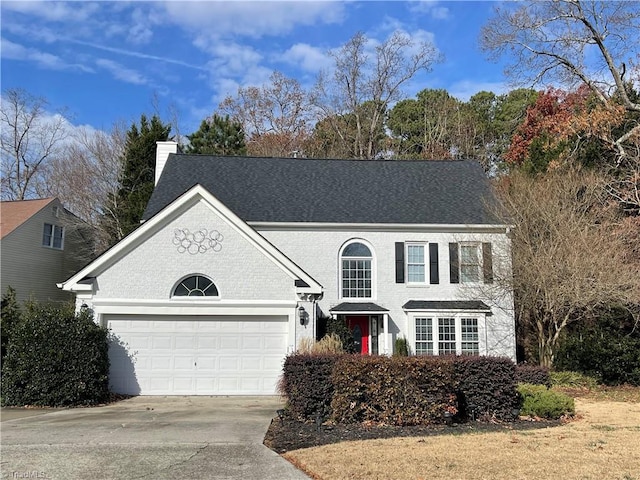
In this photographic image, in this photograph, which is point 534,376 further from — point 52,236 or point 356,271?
point 52,236

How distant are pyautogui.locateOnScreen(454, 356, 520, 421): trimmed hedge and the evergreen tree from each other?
81.0ft

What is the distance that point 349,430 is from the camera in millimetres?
10766

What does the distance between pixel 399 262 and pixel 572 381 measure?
6808 millimetres

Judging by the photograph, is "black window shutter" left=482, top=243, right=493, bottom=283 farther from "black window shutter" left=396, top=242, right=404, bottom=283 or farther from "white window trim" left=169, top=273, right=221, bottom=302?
"white window trim" left=169, top=273, right=221, bottom=302

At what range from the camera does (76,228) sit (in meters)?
29.2

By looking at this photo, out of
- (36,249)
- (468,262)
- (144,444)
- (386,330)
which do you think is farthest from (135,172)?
(144,444)

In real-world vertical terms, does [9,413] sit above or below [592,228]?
below

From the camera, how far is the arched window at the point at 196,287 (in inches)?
636

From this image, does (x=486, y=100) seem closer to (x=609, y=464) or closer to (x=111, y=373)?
(x=111, y=373)

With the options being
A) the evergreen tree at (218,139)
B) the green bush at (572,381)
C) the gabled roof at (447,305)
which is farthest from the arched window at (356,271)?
the evergreen tree at (218,139)

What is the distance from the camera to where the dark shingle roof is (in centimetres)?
2059

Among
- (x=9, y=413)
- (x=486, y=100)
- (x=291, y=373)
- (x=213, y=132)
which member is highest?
(x=486, y=100)

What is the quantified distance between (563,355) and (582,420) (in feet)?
24.0

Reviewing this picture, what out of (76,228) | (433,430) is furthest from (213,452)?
(76,228)
